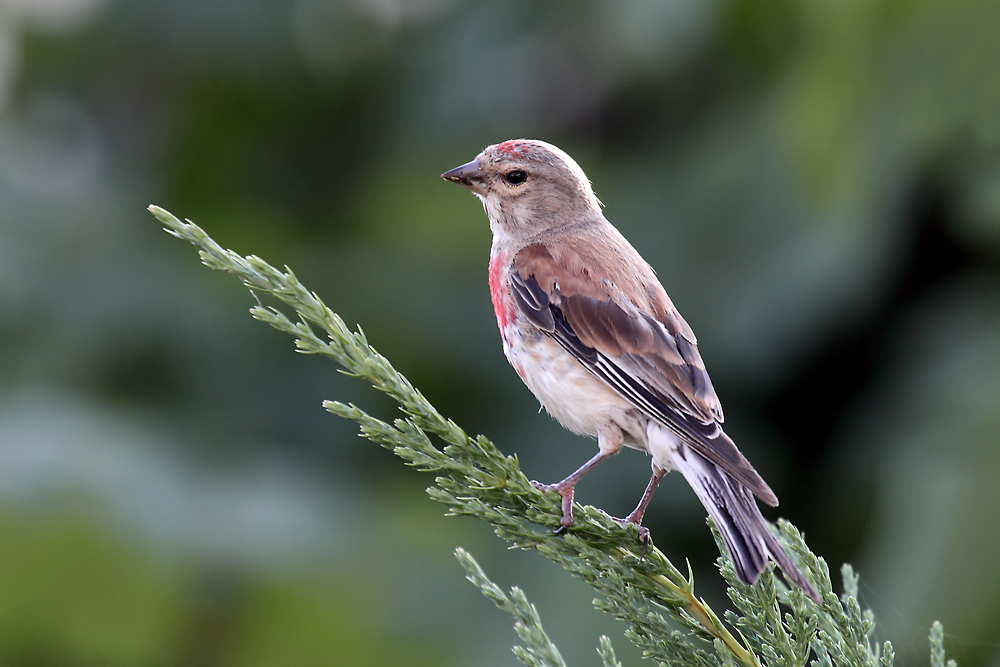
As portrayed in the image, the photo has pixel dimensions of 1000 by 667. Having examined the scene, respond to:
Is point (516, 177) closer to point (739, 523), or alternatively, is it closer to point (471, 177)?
point (471, 177)

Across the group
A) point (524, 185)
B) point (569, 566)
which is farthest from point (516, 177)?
point (569, 566)

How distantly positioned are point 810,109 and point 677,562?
7.64ft

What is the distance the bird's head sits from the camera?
370 centimetres

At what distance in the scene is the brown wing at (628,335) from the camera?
110 inches

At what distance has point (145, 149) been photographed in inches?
312

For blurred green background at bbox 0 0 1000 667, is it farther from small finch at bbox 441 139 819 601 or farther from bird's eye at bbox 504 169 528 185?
bird's eye at bbox 504 169 528 185

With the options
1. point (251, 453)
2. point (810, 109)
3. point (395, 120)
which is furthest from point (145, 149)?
point (810, 109)

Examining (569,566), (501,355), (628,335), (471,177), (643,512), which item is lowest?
(569,566)

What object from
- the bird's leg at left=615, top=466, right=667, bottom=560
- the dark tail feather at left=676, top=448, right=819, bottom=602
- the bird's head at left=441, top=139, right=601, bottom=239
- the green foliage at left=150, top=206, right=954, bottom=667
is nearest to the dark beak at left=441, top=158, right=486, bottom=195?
the bird's head at left=441, top=139, right=601, bottom=239

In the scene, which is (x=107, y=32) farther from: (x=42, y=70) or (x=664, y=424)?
(x=664, y=424)

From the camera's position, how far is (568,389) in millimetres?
3021

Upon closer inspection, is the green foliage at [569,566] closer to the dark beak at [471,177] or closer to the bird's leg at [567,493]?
the bird's leg at [567,493]

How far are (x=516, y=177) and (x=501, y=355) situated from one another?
2.35m

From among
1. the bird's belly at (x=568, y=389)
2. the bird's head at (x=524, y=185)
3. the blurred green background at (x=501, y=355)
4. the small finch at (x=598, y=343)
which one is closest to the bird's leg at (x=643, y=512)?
the small finch at (x=598, y=343)
